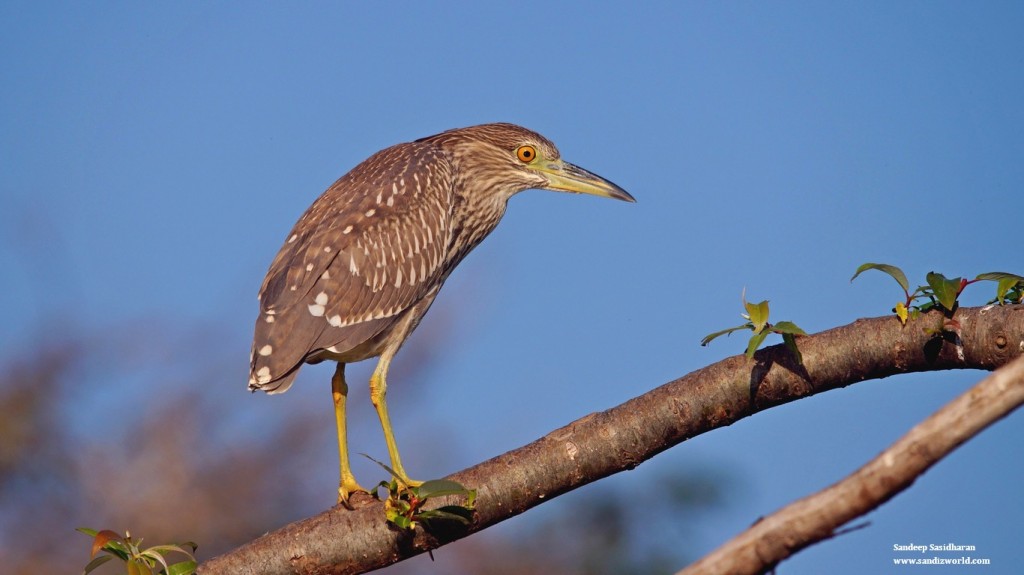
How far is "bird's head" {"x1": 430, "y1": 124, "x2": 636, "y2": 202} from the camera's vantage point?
642 centimetres

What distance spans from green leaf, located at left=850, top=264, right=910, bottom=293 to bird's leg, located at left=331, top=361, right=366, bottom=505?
7.64ft

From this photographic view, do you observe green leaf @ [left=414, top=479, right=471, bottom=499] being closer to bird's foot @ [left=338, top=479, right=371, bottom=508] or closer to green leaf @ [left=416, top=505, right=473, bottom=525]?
green leaf @ [left=416, top=505, right=473, bottom=525]

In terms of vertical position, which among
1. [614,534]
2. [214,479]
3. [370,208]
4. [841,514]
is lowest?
[841,514]

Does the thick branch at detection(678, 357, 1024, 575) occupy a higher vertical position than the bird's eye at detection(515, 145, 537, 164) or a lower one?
lower

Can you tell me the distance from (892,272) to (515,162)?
9.97 ft

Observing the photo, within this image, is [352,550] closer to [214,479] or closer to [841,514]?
[841,514]

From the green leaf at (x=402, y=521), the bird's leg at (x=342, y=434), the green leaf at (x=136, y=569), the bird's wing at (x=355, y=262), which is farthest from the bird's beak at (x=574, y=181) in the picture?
the green leaf at (x=136, y=569)

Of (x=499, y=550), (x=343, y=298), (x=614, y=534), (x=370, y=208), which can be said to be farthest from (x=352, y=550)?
(x=499, y=550)

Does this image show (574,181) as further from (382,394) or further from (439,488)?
(439,488)

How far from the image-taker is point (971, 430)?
7.70 ft

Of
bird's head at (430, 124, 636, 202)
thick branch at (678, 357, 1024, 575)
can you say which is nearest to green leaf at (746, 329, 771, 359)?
thick branch at (678, 357, 1024, 575)

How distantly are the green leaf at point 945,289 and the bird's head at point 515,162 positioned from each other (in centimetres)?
A: 280

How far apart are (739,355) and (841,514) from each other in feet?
5.82

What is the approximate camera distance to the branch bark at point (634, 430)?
404cm
